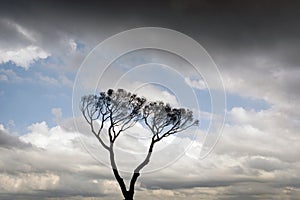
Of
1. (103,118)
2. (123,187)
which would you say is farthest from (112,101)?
Result: (123,187)

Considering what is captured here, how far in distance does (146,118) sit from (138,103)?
6.79 ft

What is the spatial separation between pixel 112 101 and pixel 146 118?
15.4ft

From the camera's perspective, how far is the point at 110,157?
2328 inches

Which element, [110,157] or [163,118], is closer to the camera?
[110,157]

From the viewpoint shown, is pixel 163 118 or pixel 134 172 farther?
pixel 163 118

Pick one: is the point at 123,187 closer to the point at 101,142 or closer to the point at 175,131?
the point at 101,142

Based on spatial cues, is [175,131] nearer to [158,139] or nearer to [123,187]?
[158,139]

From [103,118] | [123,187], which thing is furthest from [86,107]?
[123,187]

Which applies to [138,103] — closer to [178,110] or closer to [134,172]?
[178,110]

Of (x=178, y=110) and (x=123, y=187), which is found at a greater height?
(x=178, y=110)

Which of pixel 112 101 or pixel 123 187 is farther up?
pixel 112 101

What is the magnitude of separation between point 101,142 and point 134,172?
5120mm

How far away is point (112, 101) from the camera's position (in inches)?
2434

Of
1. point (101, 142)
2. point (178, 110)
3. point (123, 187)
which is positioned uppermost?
point (178, 110)
